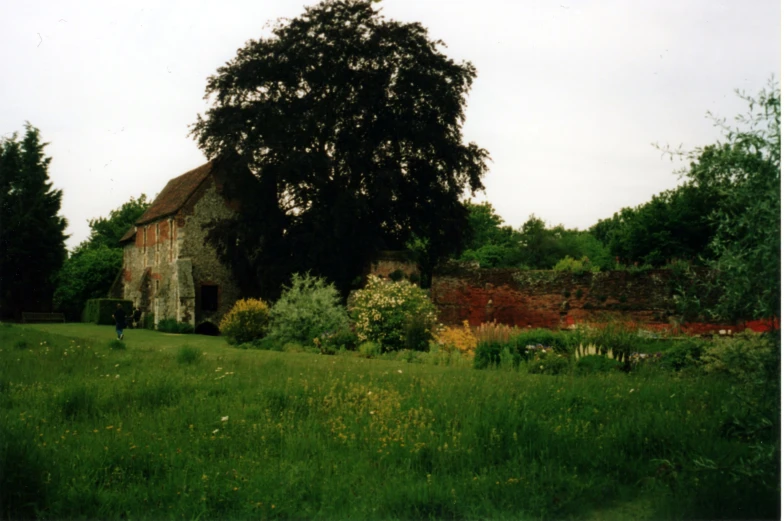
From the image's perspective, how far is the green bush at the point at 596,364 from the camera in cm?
1219

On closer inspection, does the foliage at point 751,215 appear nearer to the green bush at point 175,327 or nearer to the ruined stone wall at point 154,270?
the green bush at point 175,327

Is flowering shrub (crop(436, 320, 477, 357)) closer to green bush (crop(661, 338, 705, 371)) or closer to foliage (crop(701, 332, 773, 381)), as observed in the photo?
green bush (crop(661, 338, 705, 371))

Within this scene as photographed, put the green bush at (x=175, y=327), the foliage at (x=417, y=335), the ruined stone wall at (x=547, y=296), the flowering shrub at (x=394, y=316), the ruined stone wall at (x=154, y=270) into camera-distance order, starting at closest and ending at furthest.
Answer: the foliage at (x=417, y=335)
the flowering shrub at (x=394, y=316)
the ruined stone wall at (x=547, y=296)
the green bush at (x=175, y=327)
the ruined stone wall at (x=154, y=270)

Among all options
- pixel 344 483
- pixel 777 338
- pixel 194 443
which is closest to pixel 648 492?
pixel 777 338

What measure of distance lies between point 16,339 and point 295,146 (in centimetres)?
1396

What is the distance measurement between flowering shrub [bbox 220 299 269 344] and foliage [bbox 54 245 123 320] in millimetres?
25674

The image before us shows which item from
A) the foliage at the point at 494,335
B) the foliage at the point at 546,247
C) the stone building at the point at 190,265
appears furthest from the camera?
the foliage at the point at 546,247

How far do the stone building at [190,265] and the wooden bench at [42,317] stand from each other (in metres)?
5.42

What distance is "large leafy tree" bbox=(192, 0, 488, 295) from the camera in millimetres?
27266

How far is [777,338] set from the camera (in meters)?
4.89

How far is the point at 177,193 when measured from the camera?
1532 inches

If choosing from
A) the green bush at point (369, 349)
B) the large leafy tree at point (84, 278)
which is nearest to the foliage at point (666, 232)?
the green bush at point (369, 349)

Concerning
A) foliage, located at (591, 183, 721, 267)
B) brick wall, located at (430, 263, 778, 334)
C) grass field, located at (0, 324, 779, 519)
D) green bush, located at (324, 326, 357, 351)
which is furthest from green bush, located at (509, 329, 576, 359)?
foliage, located at (591, 183, 721, 267)

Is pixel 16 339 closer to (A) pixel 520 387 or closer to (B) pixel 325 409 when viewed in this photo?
(B) pixel 325 409
